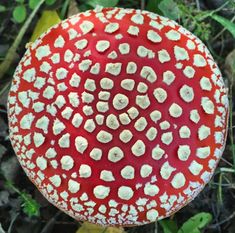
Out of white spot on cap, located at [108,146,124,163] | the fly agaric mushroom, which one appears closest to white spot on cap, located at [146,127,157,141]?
the fly agaric mushroom

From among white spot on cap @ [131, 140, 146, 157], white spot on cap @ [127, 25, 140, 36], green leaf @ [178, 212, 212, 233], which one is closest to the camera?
white spot on cap @ [131, 140, 146, 157]

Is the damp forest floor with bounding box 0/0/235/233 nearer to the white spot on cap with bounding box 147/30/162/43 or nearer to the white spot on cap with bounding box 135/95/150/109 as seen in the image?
the white spot on cap with bounding box 147/30/162/43

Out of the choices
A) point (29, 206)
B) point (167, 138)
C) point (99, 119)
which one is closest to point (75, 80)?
point (99, 119)

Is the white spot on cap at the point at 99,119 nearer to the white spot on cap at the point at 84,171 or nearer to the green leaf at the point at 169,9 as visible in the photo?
the white spot on cap at the point at 84,171

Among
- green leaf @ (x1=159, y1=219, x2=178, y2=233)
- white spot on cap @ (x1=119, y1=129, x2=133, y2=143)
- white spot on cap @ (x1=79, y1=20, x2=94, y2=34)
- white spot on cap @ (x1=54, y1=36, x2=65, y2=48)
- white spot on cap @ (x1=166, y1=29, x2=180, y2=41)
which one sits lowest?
green leaf @ (x1=159, y1=219, x2=178, y2=233)

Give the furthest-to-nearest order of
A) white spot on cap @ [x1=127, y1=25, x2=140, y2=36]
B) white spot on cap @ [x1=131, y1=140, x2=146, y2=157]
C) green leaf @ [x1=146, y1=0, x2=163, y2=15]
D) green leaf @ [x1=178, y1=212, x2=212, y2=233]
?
green leaf @ [x1=146, y1=0, x2=163, y2=15] → green leaf @ [x1=178, y1=212, x2=212, y2=233] → white spot on cap @ [x1=127, y1=25, x2=140, y2=36] → white spot on cap @ [x1=131, y1=140, x2=146, y2=157]
